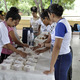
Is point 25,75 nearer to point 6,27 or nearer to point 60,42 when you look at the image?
point 60,42

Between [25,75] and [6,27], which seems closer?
[25,75]

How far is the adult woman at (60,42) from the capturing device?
1150mm

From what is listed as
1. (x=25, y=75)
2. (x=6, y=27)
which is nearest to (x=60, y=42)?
(x=25, y=75)

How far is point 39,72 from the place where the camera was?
1197 millimetres

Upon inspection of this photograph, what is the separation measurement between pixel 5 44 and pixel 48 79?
0.64 metres

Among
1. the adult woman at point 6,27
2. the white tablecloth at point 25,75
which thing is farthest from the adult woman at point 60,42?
the adult woman at point 6,27

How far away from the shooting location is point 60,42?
3.77 feet

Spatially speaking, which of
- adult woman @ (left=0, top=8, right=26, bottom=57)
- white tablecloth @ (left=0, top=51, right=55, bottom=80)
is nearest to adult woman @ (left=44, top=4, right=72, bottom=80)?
white tablecloth @ (left=0, top=51, right=55, bottom=80)

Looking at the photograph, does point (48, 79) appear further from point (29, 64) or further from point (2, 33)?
point (2, 33)

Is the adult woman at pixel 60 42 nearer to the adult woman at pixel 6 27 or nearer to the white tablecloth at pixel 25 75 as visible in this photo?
the white tablecloth at pixel 25 75

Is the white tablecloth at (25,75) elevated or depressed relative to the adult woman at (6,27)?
depressed

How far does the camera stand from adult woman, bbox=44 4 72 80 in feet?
3.77

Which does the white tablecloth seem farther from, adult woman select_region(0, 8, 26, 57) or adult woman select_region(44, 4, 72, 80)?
adult woman select_region(0, 8, 26, 57)

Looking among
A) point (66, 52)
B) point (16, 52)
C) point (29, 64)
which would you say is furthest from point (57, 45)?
point (16, 52)
